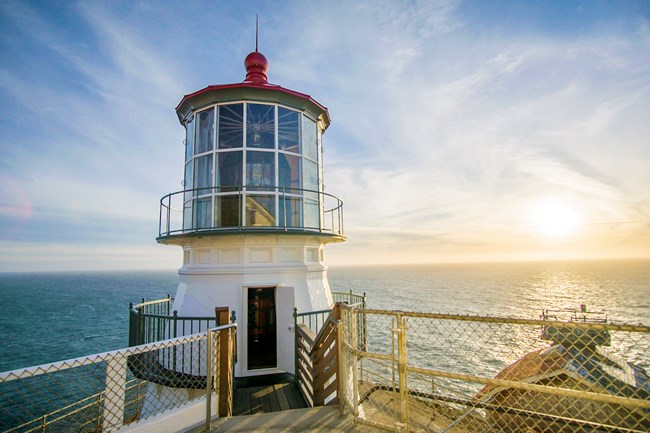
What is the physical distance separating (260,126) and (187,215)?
3.41m

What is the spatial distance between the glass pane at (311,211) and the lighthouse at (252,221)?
3 centimetres

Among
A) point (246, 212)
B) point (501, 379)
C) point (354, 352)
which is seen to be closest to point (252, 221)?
point (246, 212)

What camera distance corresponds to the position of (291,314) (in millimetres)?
8008

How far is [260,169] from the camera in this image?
8.77 meters

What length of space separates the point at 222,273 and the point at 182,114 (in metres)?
5.44

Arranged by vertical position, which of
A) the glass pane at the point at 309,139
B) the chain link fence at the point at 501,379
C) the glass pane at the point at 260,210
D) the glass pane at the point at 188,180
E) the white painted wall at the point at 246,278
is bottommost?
the chain link fence at the point at 501,379

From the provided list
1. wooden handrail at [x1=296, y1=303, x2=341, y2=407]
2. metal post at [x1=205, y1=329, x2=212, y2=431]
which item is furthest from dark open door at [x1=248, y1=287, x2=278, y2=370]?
metal post at [x1=205, y1=329, x2=212, y2=431]

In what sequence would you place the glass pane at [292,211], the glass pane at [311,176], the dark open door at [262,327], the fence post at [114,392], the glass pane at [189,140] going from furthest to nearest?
1. the glass pane at [189,140]
2. the glass pane at [311,176]
3. the glass pane at [292,211]
4. the dark open door at [262,327]
5. the fence post at [114,392]

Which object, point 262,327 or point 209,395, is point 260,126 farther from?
point 209,395

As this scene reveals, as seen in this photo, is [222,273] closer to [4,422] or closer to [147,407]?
[147,407]

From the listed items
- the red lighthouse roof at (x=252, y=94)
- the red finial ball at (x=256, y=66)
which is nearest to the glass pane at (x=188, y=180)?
the red lighthouse roof at (x=252, y=94)

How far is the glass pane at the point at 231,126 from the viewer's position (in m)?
8.85

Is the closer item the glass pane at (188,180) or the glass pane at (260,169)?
the glass pane at (260,169)

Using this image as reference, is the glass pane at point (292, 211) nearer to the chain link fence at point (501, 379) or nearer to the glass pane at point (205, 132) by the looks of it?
the glass pane at point (205, 132)
